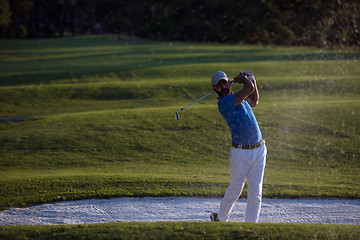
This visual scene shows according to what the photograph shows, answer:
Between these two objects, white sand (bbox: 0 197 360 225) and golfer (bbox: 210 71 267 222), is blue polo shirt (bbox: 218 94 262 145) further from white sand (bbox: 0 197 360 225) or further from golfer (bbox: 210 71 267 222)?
white sand (bbox: 0 197 360 225)

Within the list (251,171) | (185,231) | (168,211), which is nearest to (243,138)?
(251,171)

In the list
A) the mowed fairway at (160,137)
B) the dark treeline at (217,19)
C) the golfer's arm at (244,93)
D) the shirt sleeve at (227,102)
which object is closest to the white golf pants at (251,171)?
the shirt sleeve at (227,102)

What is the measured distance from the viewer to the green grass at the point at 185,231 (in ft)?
17.9

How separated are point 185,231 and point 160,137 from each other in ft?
26.8

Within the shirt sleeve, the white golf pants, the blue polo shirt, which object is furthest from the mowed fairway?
the shirt sleeve

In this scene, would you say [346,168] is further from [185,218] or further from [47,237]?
[47,237]

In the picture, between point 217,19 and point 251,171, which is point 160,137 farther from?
point 217,19

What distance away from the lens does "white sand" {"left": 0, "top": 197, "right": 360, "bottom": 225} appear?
7277mm

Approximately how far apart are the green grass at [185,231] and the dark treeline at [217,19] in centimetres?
4230

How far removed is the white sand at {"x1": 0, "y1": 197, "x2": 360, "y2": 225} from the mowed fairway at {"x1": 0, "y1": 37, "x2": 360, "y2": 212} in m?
0.33

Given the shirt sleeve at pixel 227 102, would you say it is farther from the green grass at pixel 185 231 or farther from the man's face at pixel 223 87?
the green grass at pixel 185 231

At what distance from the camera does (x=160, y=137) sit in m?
13.7

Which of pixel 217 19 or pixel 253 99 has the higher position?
pixel 217 19

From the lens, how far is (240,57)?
34781 mm
